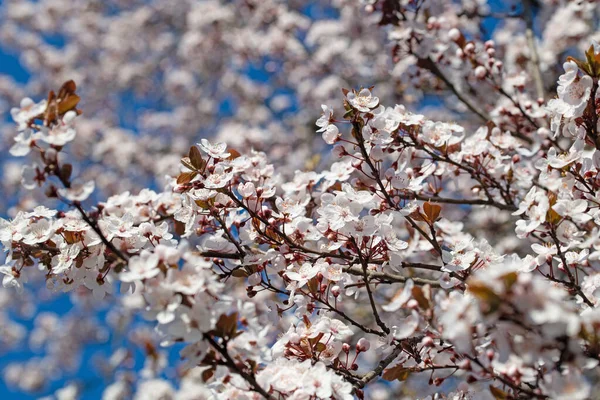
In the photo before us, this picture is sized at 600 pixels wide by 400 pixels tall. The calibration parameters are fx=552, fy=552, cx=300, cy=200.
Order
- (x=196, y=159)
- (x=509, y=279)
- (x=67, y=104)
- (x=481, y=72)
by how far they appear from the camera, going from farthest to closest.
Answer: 1. (x=481, y=72)
2. (x=196, y=159)
3. (x=67, y=104)
4. (x=509, y=279)

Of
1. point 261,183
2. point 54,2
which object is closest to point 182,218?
point 261,183

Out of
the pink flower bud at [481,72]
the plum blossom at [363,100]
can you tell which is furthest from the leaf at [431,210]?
the pink flower bud at [481,72]

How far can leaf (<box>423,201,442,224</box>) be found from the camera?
82.0 inches

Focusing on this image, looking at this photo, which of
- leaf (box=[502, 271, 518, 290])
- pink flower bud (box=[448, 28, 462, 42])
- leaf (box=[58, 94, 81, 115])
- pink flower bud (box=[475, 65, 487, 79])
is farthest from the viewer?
pink flower bud (box=[448, 28, 462, 42])

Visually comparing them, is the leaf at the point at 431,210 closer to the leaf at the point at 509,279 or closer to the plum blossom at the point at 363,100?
the plum blossom at the point at 363,100

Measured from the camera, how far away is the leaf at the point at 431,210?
6.84 feet

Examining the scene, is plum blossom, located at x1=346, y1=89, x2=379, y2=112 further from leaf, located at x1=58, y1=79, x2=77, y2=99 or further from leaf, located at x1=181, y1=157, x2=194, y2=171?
leaf, located at x1=58, y1=79, x2=77, y2=99

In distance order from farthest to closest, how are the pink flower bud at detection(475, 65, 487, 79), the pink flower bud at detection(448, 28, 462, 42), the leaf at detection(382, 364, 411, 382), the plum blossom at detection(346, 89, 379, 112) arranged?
1. the pink flower bud at detection(448, 28, 462, 42)
2. the pink flower bud at detection(475, 65, 487, 79)
3. the plum blossom at detection(346, 89, 379, 112)
4. the leaf at detection(382, 364, 411, 382)

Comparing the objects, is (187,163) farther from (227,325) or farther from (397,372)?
(397,372)

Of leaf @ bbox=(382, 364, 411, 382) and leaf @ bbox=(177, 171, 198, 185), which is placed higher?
leaf @ bbox=(177, 171, 198, 185)

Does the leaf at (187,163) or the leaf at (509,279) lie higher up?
the leaf at (509,279)

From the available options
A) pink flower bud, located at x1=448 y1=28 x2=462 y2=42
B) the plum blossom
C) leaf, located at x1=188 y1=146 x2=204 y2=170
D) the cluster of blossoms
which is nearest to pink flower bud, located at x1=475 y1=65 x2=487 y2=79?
the cluster of blossoms

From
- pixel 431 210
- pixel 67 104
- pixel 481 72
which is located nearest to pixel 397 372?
pixel 431 210

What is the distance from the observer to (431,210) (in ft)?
6.85
